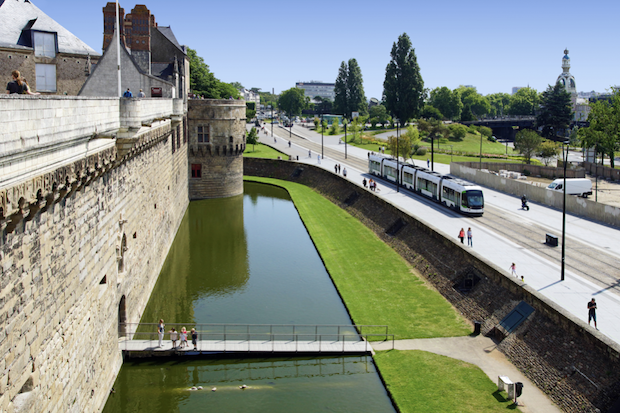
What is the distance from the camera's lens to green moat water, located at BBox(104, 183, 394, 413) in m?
19.8

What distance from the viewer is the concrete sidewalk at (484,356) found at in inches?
744

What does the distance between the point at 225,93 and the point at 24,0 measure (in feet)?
283

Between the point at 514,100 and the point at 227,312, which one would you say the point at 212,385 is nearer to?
the point at 227,312

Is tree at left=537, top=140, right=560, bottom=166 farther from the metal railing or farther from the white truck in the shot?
the metal railing

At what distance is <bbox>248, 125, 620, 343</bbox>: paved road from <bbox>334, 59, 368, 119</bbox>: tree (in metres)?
99.2

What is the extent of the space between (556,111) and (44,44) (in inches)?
4017

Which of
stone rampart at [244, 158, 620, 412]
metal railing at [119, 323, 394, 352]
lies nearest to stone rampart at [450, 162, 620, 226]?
stone rampart at [244, 158, 620, 412]

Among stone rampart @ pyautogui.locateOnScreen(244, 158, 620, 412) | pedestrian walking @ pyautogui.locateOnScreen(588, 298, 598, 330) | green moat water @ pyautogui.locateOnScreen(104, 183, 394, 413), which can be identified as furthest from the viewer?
pedestrian walking @ pyautogui.locateOnScreen(588, 298, 598, 330)

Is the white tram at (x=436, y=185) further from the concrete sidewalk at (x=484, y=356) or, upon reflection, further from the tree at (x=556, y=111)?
the tree at (x=556, y=111)

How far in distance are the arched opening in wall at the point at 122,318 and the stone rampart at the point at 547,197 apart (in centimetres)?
3297

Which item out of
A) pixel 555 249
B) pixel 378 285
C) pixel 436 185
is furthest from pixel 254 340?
pixel 436 185

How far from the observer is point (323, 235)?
43.2 m

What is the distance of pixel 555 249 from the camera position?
110 feet

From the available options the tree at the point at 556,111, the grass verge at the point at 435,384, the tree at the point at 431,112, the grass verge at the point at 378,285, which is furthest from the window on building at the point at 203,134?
the tree at the point at 431,112
